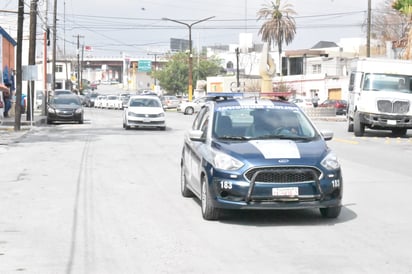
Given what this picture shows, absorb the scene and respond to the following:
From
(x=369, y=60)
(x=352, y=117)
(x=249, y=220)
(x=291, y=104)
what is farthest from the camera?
(x=352, y=117)

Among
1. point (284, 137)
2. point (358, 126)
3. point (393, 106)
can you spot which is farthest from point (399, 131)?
point (284, 137)

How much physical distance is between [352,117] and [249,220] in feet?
70.0

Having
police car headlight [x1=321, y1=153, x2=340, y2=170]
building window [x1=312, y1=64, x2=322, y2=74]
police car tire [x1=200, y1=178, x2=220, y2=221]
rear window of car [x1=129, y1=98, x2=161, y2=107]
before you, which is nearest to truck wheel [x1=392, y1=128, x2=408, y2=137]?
rear window of car [x1=129, y1=98, x2=161, y2=107]

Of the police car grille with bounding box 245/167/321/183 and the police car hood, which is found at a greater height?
the police car hood

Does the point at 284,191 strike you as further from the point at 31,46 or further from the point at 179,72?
the point at 179,72

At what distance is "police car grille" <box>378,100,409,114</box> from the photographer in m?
27.9

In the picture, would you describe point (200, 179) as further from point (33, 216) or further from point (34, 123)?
point (34, 123)

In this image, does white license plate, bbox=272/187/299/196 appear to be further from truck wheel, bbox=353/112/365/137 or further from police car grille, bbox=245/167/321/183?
truck wheel, bbox=353/112/365/137

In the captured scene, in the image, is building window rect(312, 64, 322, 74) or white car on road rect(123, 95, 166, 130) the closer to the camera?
white car on road rect(123, 95, 166, 130)

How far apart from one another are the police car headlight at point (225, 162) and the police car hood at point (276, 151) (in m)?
0.06

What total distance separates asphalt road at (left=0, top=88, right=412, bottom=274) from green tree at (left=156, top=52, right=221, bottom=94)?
95124mm

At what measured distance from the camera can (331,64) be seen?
266ft

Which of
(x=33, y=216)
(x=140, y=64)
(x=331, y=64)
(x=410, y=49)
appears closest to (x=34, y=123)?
(x=410, y=49)

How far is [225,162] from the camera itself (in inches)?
374
